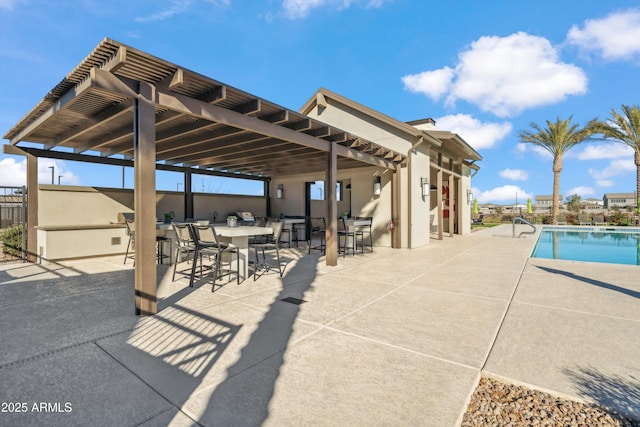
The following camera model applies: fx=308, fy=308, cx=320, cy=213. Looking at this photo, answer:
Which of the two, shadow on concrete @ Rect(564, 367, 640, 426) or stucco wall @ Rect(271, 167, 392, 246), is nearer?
shadow on concrete @ Rect(564, 367, 640, 426)

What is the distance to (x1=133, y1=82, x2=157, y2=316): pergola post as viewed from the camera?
11.2ft

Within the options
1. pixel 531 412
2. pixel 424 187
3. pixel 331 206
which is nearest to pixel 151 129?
pixel 331 206

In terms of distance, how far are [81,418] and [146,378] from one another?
1.44ft

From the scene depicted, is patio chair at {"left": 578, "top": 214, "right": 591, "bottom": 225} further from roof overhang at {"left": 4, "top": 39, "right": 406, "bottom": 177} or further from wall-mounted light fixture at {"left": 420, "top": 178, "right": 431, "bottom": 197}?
roof overhang at {"left": 4, "top": 39, "right": 406, "bottom": 177}

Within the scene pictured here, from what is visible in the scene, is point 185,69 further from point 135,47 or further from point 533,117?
point 533,117

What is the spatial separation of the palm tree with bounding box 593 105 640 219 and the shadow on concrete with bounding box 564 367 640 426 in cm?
2077

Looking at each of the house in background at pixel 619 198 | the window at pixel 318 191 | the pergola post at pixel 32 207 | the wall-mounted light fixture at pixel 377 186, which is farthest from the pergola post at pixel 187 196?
the house in background at pixel 619 198

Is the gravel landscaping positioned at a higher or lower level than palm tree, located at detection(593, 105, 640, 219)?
lower

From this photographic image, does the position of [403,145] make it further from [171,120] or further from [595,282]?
[171,120]

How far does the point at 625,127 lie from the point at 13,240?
2590cm

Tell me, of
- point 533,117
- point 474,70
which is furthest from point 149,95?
point 533,117

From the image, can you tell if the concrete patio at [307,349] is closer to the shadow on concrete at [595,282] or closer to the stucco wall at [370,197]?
the shadow on concrete at [595,282]

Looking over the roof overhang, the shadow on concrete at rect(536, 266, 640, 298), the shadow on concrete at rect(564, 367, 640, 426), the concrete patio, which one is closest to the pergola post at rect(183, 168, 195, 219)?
the roof overhang

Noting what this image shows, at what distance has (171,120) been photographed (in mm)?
5301
